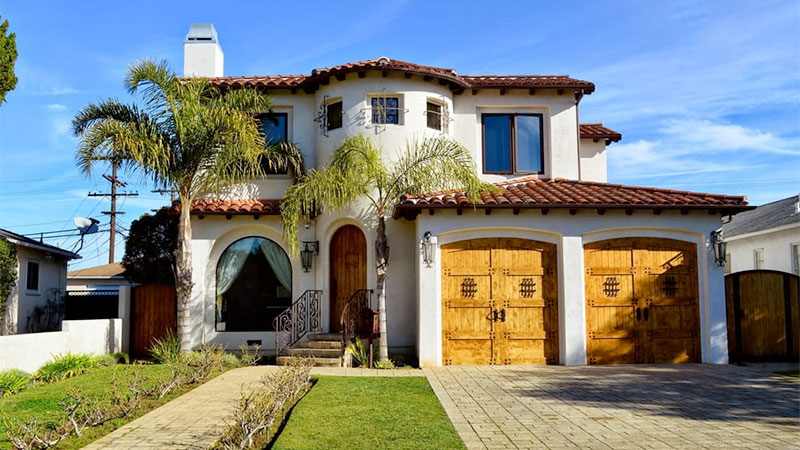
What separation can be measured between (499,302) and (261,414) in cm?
804

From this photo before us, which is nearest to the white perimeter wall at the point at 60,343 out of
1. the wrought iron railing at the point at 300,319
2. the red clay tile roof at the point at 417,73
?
the wrought iron railing at the point at 300,319

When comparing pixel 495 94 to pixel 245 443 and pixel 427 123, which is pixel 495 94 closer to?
Result: pixel 427 123

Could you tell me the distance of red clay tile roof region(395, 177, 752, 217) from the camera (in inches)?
561

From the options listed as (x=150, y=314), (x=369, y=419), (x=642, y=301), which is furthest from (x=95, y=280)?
(x=369, y=419)

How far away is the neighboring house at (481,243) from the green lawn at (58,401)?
3.69 metres

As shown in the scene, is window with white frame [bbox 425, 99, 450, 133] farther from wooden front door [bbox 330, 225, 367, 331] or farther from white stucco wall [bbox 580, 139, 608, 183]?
white stucco wall [bbox 580, 139, 608, 183]

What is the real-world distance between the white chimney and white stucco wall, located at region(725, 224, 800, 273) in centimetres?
2174

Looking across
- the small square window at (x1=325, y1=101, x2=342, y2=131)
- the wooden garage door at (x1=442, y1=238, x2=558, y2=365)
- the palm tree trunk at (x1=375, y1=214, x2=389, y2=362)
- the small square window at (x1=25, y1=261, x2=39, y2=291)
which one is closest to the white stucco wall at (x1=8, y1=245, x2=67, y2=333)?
the small square window at (x1=25, y1=261, x2=39, y2=291)

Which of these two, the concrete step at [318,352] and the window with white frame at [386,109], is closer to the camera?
the concrete step at [318,352]

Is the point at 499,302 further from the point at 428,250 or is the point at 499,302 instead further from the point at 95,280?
the point at 95,280

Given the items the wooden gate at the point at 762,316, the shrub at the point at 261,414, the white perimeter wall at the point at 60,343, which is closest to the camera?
the shrub at the point at 261,414

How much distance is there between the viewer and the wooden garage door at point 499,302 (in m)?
14.5

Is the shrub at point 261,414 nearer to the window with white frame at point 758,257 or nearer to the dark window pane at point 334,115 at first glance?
the dark window pane at point 334,115

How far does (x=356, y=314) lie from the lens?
1563 cm
